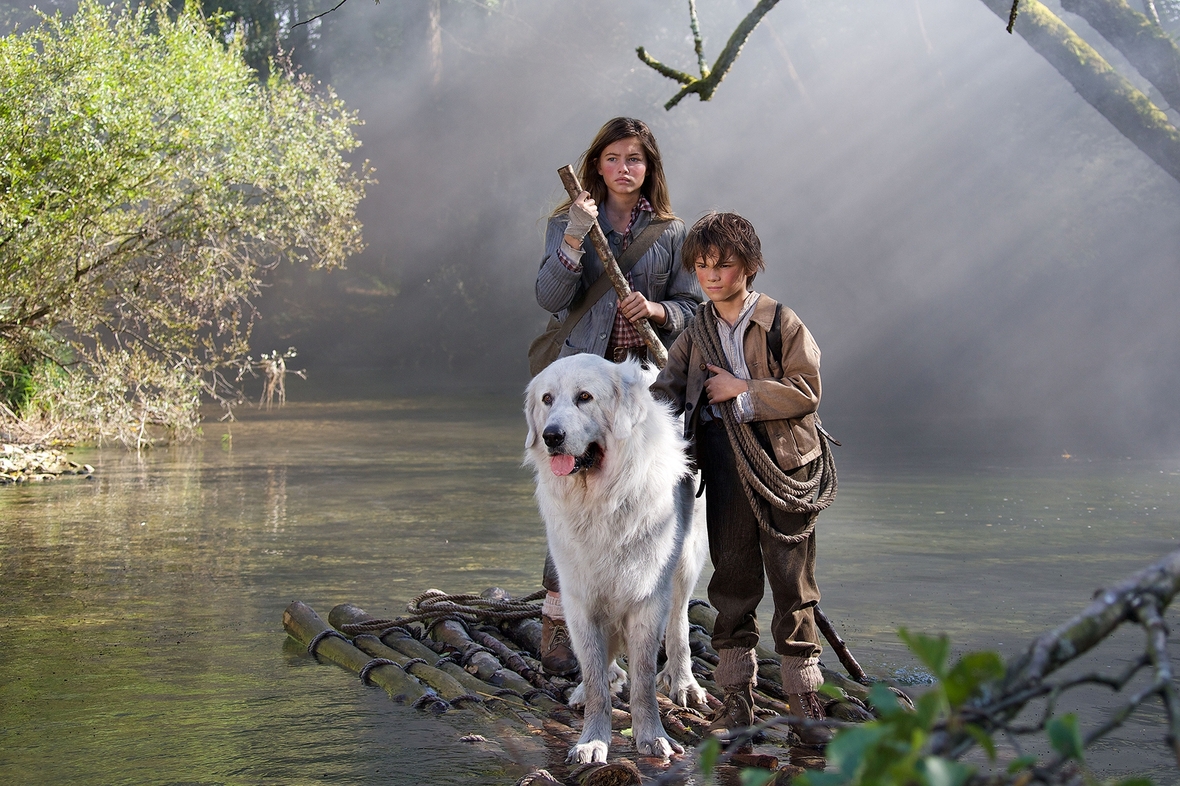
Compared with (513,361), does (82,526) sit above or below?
below

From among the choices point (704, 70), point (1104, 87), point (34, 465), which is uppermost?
point (1104, 87)

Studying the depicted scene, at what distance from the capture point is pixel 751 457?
3.55 m

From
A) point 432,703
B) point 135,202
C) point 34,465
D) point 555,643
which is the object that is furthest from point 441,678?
point 135,202

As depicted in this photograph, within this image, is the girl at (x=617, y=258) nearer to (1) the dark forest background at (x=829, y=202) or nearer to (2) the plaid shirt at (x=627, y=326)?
(2) the plaid shirt at (x=627, y=326)

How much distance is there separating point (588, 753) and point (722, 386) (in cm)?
124

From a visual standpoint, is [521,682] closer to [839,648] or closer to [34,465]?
[839,648]

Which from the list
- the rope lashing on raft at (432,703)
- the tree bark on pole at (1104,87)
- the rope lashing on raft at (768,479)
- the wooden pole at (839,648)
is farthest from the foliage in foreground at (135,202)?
the tree bark on pole at (1104,87)

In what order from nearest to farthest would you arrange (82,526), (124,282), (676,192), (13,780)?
(13,780) < (82,526) < (124,282) < (676,192)

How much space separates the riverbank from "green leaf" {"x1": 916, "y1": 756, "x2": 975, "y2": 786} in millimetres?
10907

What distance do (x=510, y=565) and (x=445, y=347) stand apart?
2619cm

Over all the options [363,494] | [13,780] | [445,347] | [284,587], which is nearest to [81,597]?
[284,587]

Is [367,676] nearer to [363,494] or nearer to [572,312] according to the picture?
[572,312]

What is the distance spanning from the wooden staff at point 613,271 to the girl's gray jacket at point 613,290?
12 cm

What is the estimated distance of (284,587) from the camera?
6020mm
